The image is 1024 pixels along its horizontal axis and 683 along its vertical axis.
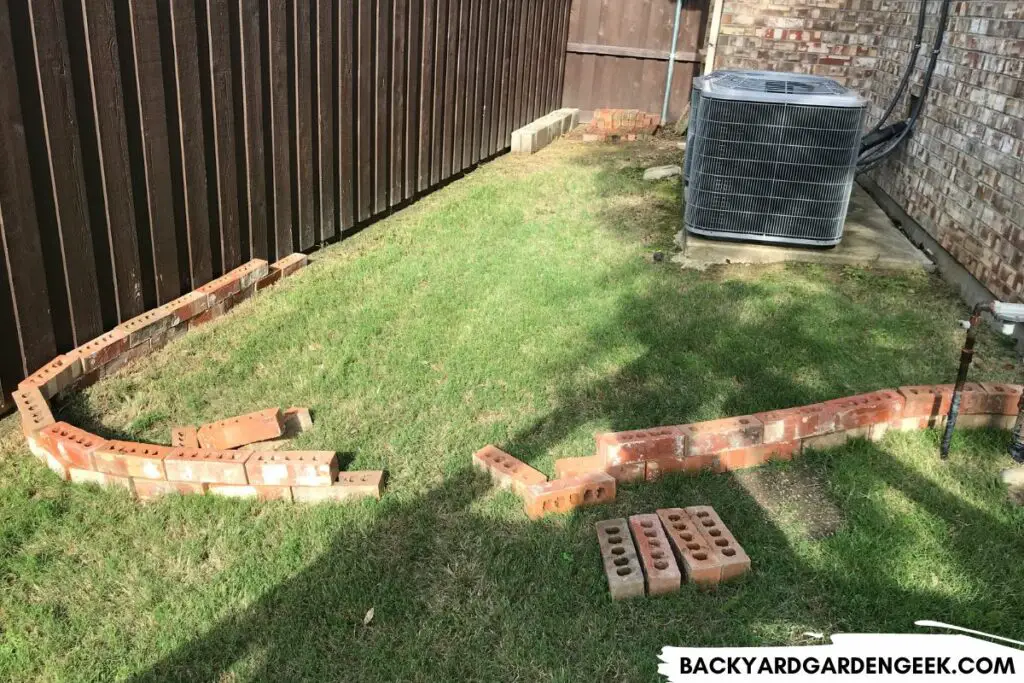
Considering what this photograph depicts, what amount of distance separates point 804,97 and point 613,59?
706 centimetres

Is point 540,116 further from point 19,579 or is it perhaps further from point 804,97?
point 19,579

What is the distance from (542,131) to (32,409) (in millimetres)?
8388

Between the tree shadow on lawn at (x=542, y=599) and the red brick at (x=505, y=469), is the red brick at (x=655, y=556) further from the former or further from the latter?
the red brick at (x=505, y=469)

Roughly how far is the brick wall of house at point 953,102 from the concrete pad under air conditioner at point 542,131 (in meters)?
2.95

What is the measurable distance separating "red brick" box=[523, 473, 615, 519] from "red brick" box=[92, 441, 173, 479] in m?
1.51

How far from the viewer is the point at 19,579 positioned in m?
2.86

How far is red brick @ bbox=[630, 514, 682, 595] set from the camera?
2.84 metres

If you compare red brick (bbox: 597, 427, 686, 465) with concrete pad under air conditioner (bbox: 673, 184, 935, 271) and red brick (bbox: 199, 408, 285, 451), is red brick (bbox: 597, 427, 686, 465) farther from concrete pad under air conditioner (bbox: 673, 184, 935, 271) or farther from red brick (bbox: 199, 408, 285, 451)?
concrete pad under air conditioner (bbox: 673, 184, 935, 271)

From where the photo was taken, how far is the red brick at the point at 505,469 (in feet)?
11.0

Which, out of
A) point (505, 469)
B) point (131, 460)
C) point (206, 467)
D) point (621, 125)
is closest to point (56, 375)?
point (131, 460)

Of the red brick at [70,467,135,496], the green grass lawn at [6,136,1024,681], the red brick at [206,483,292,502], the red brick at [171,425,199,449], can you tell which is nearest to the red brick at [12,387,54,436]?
the green grass lawn at [6,136,1024,681]

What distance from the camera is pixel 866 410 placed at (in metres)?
3.77

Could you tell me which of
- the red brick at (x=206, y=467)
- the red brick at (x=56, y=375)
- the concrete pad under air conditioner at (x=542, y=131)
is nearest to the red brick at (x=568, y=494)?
the red brick at (x=206, y=467)

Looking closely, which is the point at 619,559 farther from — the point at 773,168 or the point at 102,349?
the point at 773,168
